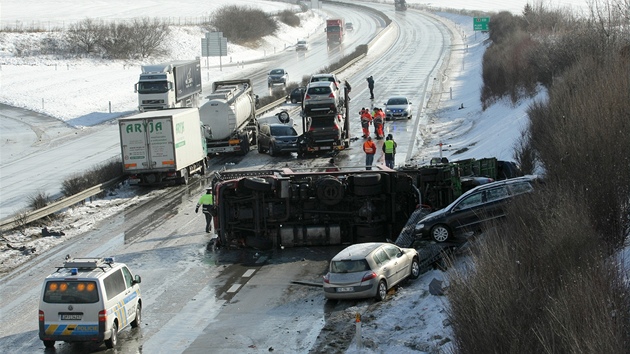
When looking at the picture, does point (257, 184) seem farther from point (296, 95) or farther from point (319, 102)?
point (296, 95)

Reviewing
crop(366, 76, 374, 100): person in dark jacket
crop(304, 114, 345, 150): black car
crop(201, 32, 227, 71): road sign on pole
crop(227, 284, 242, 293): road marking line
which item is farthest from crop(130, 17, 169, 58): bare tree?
crop(227, 284, 242, 293): road marking line

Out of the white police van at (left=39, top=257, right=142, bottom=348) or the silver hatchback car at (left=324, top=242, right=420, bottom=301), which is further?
the silver hatchback car at (left=324, top=242, right=420, bottom=301)

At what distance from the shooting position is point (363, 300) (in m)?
20.2

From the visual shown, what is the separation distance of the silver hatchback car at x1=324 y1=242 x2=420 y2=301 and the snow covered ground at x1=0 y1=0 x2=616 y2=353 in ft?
1.14

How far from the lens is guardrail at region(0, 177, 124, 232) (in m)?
28.6

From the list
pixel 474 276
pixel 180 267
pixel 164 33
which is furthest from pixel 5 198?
pixel 164 33

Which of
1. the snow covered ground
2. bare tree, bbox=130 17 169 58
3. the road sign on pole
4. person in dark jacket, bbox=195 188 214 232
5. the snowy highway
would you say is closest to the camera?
the snow covered ground

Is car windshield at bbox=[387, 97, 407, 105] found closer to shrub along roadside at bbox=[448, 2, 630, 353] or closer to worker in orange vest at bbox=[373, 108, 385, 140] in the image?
worker in orange vest at bbox=[373, 108, 385, 140]

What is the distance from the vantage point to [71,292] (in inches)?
662

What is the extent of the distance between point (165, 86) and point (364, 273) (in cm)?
4061

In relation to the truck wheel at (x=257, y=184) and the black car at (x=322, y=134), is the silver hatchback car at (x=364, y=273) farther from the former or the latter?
the black car at (x=322, y=134)

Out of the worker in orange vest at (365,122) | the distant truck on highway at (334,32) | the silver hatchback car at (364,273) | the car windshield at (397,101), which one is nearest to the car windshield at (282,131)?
the worker in orange vest at (365,122)

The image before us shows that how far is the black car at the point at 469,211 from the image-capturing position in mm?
22391

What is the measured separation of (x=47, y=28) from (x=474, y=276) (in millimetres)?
100502
